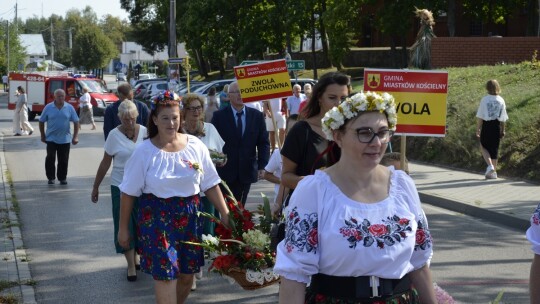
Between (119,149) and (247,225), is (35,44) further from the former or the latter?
→ (247,225)

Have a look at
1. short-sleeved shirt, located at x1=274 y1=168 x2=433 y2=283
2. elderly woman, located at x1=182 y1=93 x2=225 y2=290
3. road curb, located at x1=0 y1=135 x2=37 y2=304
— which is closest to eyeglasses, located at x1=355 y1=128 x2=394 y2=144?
short-sleeved shirt, located at x1=274 y1=168 x2=433 y2=283

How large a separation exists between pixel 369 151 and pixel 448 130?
57.8 ft

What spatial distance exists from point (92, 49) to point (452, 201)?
→ 10805 centimetres

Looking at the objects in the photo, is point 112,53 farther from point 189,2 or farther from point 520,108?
A: point 520,108

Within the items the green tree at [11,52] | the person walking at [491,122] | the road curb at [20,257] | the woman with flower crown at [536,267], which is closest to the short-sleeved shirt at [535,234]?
the woman with flower crown at [536,267]

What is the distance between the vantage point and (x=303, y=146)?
6242 mm

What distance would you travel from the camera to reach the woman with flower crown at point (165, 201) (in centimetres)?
633

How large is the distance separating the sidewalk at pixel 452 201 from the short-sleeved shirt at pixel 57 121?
1.25 meters

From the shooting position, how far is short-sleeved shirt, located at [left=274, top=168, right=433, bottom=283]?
3.62 m

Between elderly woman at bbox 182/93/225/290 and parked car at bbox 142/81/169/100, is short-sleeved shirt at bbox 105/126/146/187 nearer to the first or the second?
elderly woman at bbox 182/93/225/290

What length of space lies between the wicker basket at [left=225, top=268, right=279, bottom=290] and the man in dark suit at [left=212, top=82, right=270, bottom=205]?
2.75 m

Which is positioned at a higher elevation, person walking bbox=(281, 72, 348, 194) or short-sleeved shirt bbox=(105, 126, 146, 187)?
person walking bbox=(281, 72, 348, 194)

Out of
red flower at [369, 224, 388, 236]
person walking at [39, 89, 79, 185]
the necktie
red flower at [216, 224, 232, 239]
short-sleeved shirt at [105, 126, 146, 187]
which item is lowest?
person walking at [39, 89, 79, 185]

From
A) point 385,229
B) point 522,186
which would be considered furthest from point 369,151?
point 522,186
